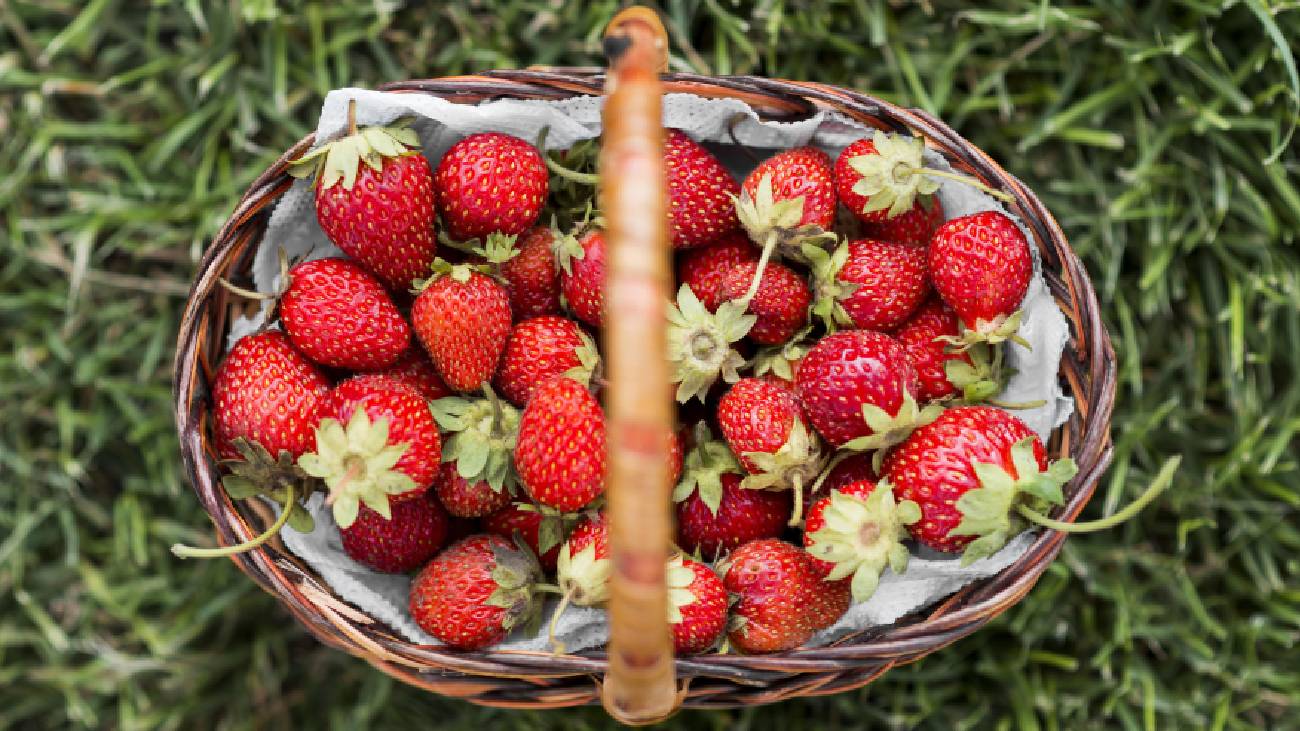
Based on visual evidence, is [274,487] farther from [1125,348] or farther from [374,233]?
[1125,348]

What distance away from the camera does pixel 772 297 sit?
73 centimetres

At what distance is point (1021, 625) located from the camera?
0.96m

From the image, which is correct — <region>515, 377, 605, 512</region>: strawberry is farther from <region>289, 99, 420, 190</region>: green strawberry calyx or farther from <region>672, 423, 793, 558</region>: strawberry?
<region>289, 99, 420, 190</region>: green strawberry calyx

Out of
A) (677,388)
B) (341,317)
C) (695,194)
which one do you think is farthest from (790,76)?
(341,317)

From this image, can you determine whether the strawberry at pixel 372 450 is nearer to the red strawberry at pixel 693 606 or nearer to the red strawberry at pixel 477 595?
the red strawberry at pixel 477 595

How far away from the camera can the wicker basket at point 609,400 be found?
65 cm

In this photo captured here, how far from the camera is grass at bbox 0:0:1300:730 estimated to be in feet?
3.09

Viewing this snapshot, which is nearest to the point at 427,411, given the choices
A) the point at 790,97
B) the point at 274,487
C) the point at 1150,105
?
the point at 274,487

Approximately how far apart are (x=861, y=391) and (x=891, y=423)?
29 millimetres

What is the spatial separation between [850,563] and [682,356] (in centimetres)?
18

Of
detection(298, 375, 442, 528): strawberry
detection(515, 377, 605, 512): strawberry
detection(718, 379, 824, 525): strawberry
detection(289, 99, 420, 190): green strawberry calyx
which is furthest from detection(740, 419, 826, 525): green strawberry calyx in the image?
detection(289, 99, 420, 190): green strawberry calyx

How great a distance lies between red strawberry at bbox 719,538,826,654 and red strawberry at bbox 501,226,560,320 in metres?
0.25

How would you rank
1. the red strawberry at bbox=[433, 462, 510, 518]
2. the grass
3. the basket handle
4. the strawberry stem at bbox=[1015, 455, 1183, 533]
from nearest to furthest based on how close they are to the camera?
the basket handle, the strawberry stem at bbox=[1015, 455, 1183, 533], the red strawberry at bbox=[433, 462, 510, 518], the grass

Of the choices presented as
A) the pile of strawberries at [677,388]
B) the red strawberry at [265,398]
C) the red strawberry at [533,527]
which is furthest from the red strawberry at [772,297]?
Result: the red strawberry at [265,398]
